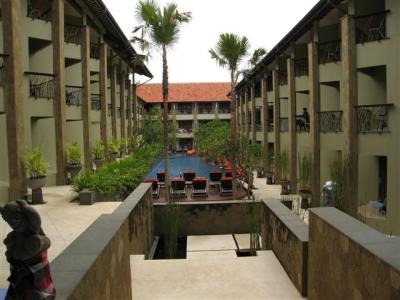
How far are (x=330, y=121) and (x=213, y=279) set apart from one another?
11986mm

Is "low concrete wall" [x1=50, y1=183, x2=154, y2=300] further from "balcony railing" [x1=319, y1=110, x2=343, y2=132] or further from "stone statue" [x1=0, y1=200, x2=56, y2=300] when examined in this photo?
"balcony railing" [x1=319, y1=110, x2=343, y2=132]

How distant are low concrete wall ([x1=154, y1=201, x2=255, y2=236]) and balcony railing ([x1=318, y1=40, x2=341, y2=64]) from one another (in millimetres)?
9013

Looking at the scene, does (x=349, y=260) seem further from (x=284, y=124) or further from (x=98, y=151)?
(x=284, y=124)

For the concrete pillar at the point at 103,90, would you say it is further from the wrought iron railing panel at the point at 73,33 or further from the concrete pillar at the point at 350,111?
the concrete pillar at the point at 350,111

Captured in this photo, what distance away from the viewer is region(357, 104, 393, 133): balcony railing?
14539 millimetres

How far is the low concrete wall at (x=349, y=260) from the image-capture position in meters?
3.70

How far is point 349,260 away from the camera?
178 inches

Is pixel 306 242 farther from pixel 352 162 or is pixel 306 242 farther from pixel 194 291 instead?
pixel 352 162

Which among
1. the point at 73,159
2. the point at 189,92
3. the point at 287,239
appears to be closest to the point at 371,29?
the point at 287,239

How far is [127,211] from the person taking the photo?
7.94m

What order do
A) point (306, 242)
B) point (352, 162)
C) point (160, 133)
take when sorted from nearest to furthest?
point (306, 242)
point (352, 162)
point (160, 133)

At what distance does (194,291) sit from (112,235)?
7.39ft

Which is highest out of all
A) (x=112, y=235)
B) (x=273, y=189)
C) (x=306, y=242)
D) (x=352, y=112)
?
(x=352, y=112)

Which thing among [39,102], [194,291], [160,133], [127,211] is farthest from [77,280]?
[160,133]
